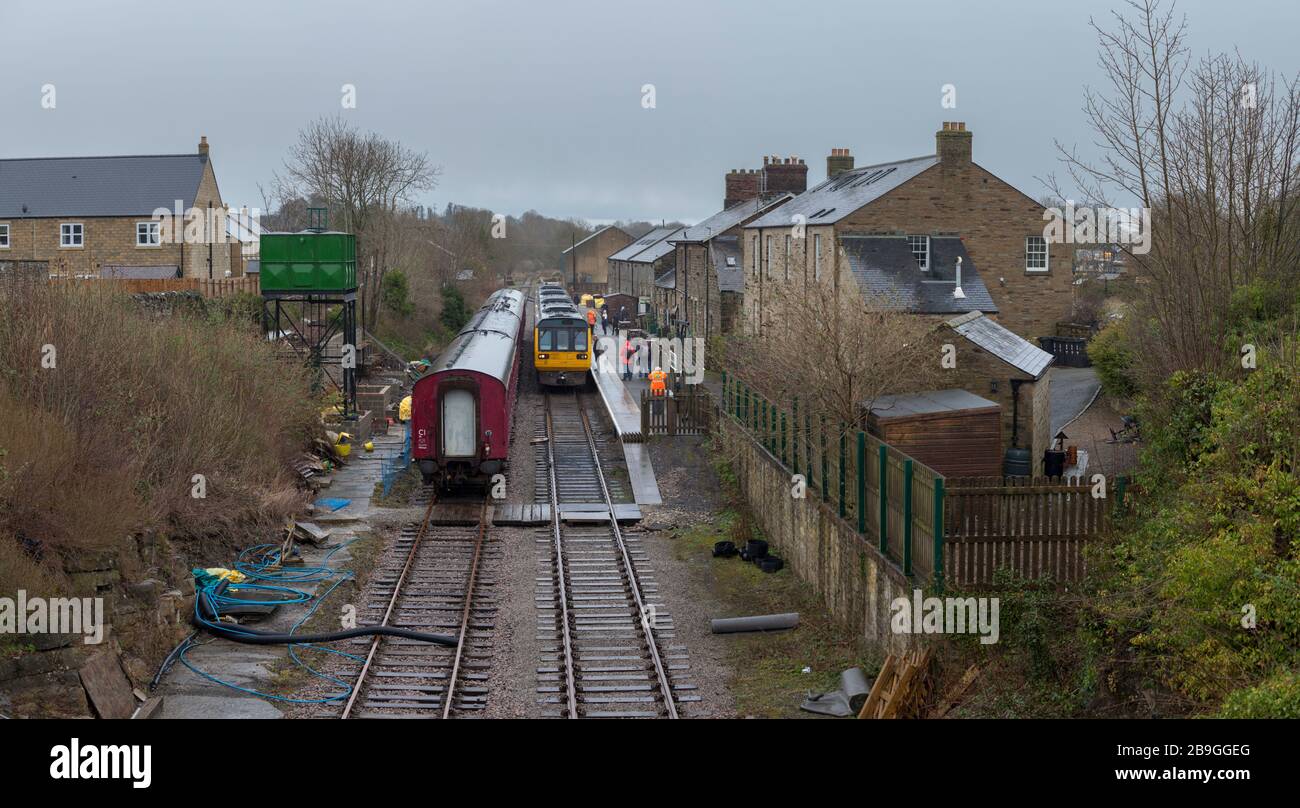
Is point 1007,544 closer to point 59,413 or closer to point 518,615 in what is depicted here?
point 518,615

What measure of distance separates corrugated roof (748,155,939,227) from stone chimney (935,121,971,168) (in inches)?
11.7

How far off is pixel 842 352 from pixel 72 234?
35.2 m

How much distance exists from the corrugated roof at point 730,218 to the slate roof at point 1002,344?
20802 mm

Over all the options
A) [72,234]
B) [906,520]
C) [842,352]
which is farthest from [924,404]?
[72,234]

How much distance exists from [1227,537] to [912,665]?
286 centimetres

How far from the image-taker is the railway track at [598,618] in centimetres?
1208

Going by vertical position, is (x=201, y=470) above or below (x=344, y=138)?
below

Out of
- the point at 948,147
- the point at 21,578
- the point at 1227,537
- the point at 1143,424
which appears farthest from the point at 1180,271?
the point at 948,147

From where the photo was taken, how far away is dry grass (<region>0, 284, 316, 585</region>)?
12.7m

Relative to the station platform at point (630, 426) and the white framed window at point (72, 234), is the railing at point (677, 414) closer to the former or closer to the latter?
the station platform at point (630, 426)

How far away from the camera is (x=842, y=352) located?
63.3ft

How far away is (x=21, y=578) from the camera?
449 inches

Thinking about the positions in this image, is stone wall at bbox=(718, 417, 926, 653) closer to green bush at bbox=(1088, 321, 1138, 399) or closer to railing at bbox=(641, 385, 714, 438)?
railing at bbox=(641, 385, 714, 438)

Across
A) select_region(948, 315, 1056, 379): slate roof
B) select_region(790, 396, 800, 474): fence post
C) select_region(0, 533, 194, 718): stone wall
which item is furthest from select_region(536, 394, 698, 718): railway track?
select_region(948, 315, 1056, 379): slate roof
